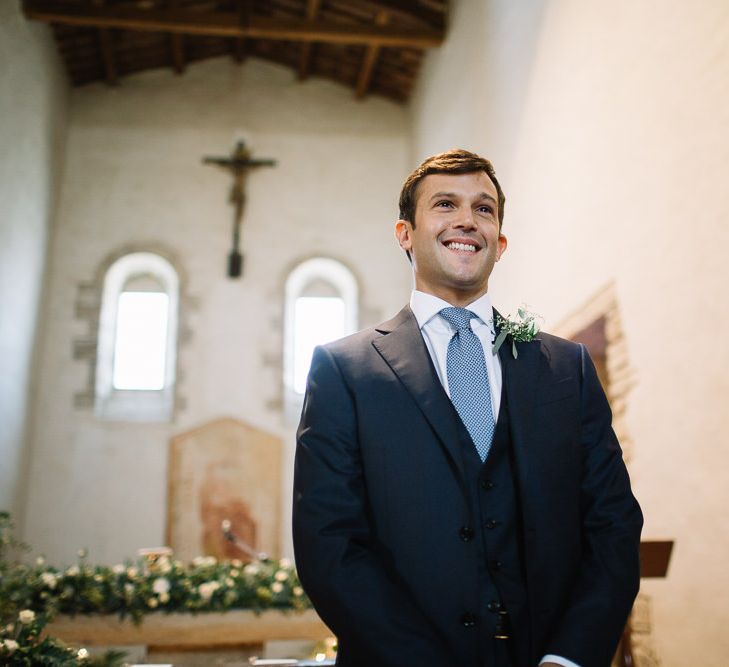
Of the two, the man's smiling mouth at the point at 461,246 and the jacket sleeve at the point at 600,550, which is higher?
the man's smiling mouth at the point at 461,246

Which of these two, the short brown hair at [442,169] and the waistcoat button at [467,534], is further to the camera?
the short brown hair at [442,169]

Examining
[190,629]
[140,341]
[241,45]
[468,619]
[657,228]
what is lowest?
[190,629]

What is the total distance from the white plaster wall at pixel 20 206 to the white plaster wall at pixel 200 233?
0.46 metres

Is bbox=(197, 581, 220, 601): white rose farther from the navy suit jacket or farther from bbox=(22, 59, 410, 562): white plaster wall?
the navy suit jacket

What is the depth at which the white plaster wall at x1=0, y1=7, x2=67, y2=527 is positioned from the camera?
6852 mm

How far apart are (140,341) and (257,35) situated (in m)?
3.72

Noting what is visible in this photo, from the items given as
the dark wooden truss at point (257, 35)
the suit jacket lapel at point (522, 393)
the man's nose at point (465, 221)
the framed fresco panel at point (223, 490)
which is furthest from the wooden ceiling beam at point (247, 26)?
the suit jacket lapel at point (522, 393)

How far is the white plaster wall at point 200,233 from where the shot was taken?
7988 mm

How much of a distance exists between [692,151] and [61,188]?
7.65m

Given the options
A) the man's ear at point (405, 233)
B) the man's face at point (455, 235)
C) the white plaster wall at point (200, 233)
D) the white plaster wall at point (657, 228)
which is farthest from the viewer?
the white plaster wall at point (200, 233)

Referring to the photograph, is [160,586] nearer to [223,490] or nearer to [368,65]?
[223,490]

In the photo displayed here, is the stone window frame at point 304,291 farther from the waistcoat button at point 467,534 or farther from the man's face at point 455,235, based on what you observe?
the waistcoat button at point 467,534

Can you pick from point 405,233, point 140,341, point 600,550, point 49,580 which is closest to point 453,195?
point 405,233

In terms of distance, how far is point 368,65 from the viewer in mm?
8844
